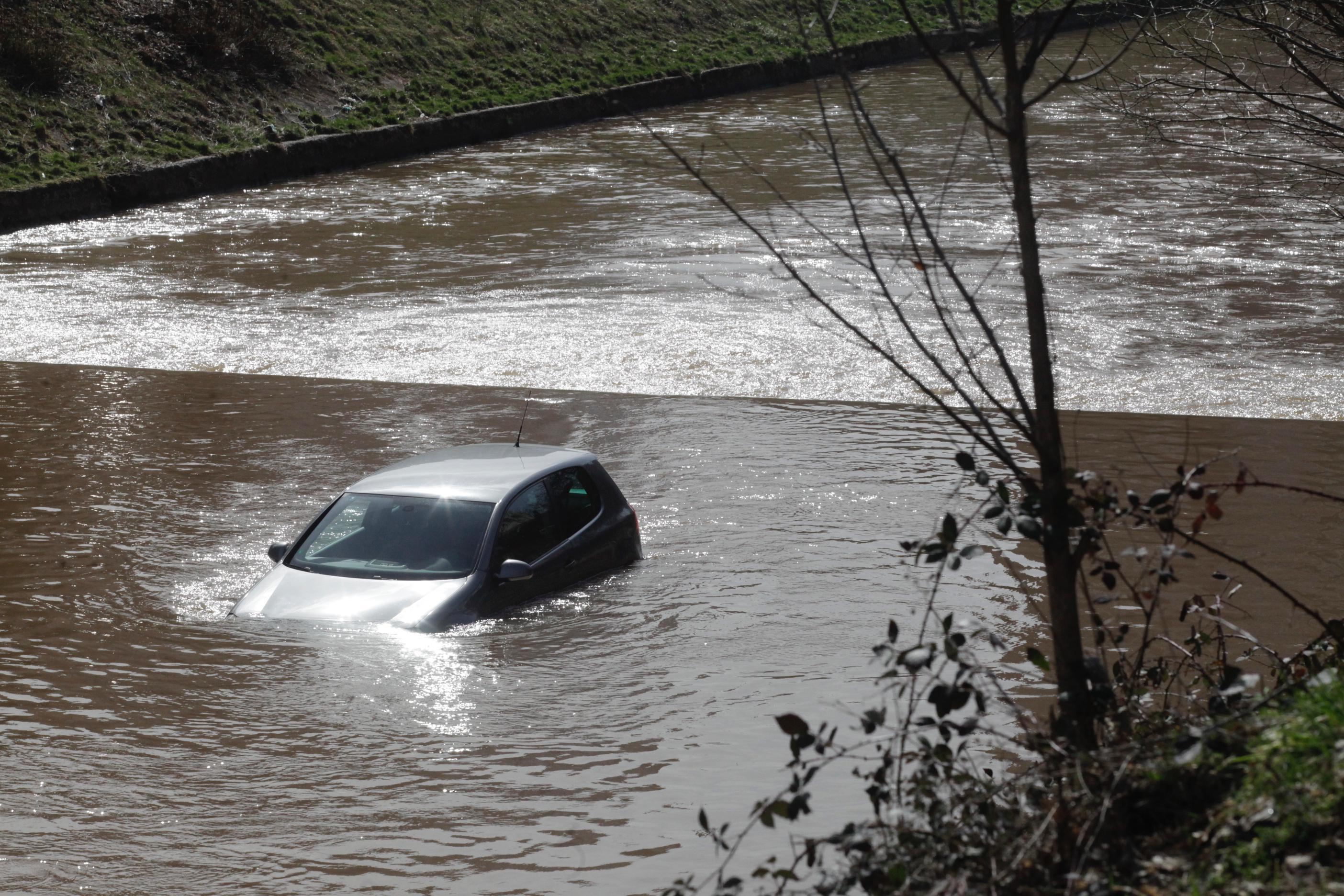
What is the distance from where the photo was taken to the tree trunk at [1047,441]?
4.19 metres

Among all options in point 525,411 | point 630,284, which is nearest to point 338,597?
point 525,411

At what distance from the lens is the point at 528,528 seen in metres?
9.80

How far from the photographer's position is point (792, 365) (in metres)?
16.7

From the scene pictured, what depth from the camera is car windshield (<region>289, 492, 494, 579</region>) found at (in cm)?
927

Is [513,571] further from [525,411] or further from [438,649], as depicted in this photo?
[525,411]

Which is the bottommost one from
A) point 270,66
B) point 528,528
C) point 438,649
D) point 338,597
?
point 438,649

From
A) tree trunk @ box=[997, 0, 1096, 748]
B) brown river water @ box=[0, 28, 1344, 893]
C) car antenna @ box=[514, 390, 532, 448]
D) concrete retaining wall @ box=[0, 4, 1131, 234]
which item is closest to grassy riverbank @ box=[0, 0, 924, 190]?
concrete retaining wall @ box=[0, 4, 1131, 234]

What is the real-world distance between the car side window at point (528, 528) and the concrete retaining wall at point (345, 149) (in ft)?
31.2

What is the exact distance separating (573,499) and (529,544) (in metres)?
0.69

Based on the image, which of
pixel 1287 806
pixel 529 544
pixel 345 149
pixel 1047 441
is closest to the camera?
pixel 1287 806

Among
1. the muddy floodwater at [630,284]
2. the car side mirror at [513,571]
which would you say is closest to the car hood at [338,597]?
the car side mirror at [513,571]

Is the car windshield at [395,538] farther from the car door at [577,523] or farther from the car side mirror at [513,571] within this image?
the car door at [577,523]

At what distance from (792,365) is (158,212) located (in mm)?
14041

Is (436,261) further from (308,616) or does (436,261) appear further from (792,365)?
(308,616)
